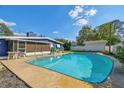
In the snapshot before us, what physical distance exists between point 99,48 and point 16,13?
640 inches

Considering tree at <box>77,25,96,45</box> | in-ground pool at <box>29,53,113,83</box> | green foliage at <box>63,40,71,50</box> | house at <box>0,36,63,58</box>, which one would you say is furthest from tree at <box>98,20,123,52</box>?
in-ground pool at <box>29,53,113,83</box>

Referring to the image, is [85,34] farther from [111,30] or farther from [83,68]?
[83,68]

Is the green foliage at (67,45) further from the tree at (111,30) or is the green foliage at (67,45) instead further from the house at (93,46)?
the tree at (111,30)

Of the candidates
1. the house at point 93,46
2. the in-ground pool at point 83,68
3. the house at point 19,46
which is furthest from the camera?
the house at point 93,46

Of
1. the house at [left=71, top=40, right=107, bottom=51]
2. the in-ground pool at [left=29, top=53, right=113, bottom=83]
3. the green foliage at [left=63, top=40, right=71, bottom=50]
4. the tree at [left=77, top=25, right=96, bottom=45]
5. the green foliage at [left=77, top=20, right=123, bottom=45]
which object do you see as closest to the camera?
the in-ground pool at [left=29, top=53, right=113, bottom=83]

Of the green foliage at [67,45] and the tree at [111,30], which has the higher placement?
the tree at [111,30]

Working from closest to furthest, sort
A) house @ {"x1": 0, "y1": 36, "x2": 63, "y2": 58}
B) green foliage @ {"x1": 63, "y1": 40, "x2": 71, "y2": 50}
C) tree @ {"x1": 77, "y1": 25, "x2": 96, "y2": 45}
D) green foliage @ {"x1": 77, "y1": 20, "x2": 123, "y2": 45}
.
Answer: house @ {"x1": 0, "y1": 36, "x2": 63, "y2": 58}, green foliage @ {"x1": 77, "y1": 20, "x2": 123, "y2": 45}, green foliage @ {"x1": 63, "y1": 40, "x2": 71, "y2": 50}, tree @ {"x1": 77, "y1": 25, "x2": 96, "y2": 45}

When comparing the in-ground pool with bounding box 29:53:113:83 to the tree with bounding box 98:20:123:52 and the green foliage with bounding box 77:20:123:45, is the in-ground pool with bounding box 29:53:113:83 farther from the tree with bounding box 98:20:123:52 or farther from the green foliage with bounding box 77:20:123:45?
the tree with bounding box 98:20:123:52

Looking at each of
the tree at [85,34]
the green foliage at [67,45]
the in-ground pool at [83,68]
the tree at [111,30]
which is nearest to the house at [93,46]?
the green foliage at [67,45]

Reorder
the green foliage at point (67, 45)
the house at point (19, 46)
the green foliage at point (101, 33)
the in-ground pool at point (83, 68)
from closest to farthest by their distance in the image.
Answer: the in-ground pool at point (83, 68) < the house at point (19, 46) < the green foliage at point (101, 33) < the green foliage at point (67, 45)

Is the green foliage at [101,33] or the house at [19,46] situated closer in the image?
the house at [19,46]

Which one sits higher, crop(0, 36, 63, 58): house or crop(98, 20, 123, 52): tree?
crop(98, 20, 123, 52): tree
